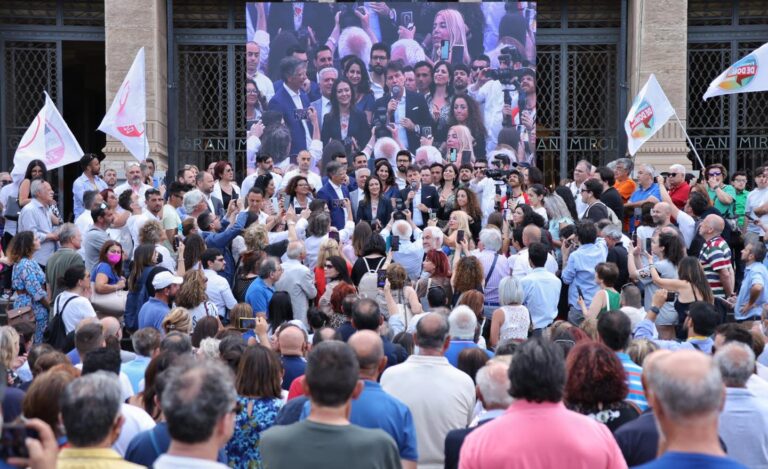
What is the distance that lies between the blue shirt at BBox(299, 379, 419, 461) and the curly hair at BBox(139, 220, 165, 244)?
19.1 ft

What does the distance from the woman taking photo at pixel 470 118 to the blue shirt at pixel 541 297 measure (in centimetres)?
850

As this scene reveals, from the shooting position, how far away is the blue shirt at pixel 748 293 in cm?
1052

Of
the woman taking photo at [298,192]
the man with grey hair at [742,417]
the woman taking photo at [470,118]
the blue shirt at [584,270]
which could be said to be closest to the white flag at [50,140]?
the woman taking photo at [298,192]

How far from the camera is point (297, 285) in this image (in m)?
10.4

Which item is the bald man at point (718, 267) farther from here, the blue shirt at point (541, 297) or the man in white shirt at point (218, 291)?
the man in white shirt at point (218, 291)

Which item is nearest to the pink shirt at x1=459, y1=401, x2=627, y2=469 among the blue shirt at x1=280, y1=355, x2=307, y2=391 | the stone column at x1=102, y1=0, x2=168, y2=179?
the blue shirt at x1=280, y1=355, x2=307, y2=391

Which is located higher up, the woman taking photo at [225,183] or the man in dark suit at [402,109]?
the man in dark suit at [402,109]

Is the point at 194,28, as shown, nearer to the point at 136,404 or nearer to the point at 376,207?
the point at 376,207

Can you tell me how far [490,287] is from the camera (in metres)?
10.8

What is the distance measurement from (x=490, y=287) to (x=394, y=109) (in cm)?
833

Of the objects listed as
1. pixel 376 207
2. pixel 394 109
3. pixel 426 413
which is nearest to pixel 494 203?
pixel 376 207

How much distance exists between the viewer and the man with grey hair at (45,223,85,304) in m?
10.8

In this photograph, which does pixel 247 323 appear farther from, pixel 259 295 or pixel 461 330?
pixel 461 330

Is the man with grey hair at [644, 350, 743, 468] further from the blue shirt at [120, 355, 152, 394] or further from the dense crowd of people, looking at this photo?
the blue shirt at [120, 355, 152, 394]
